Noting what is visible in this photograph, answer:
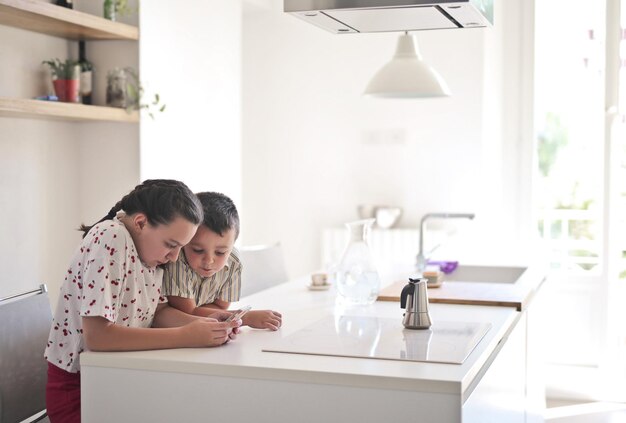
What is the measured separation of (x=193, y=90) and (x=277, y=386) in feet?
9.00

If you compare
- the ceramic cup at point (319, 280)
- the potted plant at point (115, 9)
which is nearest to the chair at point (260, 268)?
the ceramic cup at point (319, 280)

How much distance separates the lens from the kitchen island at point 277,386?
5.62 feet

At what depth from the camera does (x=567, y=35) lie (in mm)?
4719

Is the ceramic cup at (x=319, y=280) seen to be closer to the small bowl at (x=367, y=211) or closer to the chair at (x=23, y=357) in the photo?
the chair at (x=23, y=357)

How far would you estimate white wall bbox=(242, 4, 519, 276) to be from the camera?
193 inches

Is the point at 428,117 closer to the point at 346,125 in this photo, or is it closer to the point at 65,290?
the point at 346,125

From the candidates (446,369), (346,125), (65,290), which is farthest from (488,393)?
(346,125)

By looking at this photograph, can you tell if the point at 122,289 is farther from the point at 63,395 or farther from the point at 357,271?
the point at 357,271

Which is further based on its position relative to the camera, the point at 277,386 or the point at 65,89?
the point at 65,89

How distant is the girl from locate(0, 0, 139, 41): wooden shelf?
1317 millimetres

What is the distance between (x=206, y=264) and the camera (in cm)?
216

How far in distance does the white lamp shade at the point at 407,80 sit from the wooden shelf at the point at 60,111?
1.07 m

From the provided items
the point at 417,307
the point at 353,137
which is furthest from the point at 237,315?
the point at 353,137

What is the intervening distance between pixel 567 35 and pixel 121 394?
3657 millimetres
